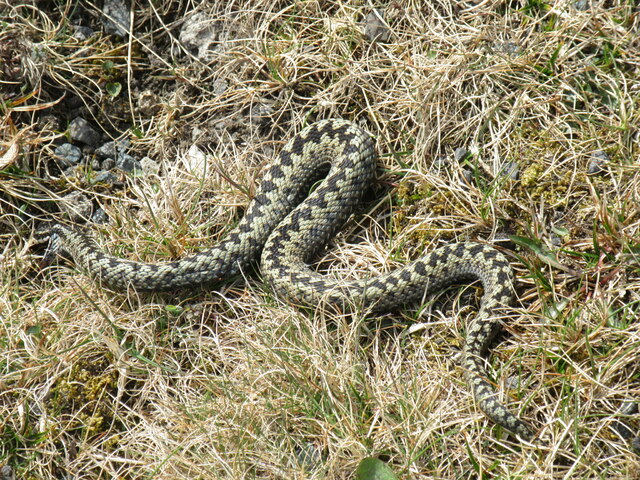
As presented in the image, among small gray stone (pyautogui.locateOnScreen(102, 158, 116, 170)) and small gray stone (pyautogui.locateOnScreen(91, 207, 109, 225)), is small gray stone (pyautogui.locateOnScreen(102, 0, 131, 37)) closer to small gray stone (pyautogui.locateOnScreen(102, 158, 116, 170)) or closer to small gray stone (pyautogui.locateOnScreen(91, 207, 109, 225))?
small gray stone (pyautogui.locateOnScreen(102, 158, 116, 170))

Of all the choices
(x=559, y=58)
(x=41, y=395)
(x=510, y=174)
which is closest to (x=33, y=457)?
(x=41, y=395)

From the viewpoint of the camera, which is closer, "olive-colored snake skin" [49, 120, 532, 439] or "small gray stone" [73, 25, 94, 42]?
"olive-colored snake skin" [49, 120, 532, 439]

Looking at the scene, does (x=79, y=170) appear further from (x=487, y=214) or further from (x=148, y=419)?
(x=487, y=214)

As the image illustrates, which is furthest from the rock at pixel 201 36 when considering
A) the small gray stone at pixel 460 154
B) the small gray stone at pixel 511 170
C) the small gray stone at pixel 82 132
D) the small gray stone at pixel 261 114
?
the small gray stone at pixel 511 170

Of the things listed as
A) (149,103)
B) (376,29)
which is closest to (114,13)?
(149,103)

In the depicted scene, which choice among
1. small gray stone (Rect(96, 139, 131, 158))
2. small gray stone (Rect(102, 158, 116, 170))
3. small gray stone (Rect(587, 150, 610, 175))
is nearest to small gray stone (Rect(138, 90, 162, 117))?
small gray stone (Rect(96, 139, 131, 158))
